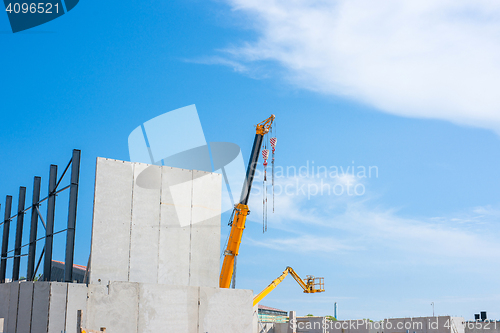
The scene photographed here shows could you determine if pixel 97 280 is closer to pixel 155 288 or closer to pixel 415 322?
pixel 155 288

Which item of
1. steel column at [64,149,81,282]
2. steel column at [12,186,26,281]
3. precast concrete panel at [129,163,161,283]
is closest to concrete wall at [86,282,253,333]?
precast concrete panel at [129,163,161,283]

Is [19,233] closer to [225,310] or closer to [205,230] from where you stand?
[205,230]

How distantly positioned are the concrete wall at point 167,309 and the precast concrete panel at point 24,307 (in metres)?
2.87

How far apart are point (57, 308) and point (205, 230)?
7476 millimetres

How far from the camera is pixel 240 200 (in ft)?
124

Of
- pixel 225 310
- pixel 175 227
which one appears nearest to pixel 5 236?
pixel 175 227

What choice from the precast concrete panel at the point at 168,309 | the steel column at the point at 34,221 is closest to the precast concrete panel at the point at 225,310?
the precast concrete panel at the point at 168,309

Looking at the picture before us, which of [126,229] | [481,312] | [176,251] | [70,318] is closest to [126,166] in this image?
[126,229]

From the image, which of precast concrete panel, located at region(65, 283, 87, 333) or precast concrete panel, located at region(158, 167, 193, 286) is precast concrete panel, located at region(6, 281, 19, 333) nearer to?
precast concrete panel, located at region(65, 283, 87, 333)

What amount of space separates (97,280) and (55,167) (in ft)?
23.5

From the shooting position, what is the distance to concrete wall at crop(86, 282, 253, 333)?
19.9 m

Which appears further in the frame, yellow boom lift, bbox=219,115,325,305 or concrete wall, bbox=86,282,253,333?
yellow boom lift, bbox=219,115,325,305

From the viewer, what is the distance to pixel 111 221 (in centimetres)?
2130

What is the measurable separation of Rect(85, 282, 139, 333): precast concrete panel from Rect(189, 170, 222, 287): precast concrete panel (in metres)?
3.26
